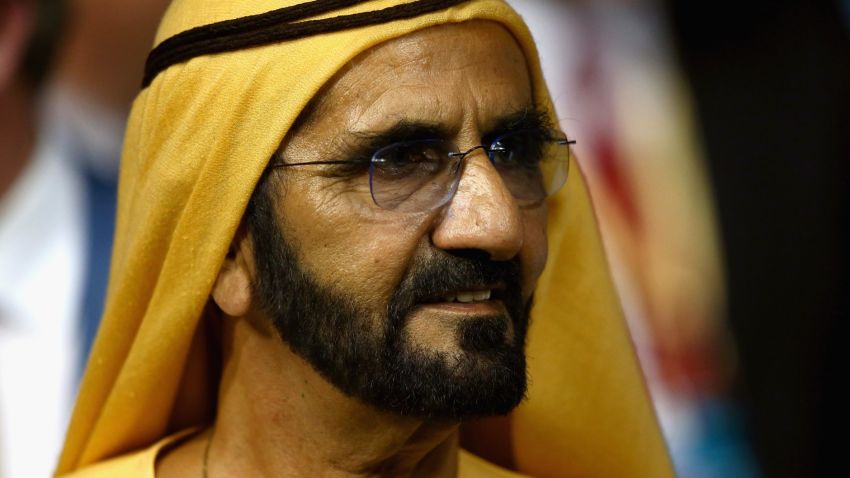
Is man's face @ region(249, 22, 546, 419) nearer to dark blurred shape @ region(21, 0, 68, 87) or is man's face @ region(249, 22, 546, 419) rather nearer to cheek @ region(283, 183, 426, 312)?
cheek @ region(283, 183, 426, 312)

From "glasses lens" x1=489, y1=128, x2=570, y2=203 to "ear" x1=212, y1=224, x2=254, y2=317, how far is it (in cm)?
70

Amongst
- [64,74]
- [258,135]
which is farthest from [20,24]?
[258,135]

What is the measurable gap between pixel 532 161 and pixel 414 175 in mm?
429

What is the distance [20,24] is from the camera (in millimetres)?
6352

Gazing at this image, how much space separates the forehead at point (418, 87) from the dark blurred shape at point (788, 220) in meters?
4.00

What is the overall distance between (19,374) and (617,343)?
3.49 meters

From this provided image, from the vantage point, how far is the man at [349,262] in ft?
10.3

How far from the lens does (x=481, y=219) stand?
10.2 ft

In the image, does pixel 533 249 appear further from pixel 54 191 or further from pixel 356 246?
pixel 54 191

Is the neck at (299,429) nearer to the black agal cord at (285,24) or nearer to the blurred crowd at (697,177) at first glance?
the black agal cord at (285,24)

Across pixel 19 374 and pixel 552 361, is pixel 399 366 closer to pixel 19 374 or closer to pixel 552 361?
pixel 552 361

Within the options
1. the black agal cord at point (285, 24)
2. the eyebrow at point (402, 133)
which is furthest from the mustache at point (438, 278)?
the black agal cord at point (285, 24)

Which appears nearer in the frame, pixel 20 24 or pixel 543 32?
pixel 20 24

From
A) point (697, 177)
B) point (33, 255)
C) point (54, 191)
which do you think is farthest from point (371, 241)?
point (697, 177)
